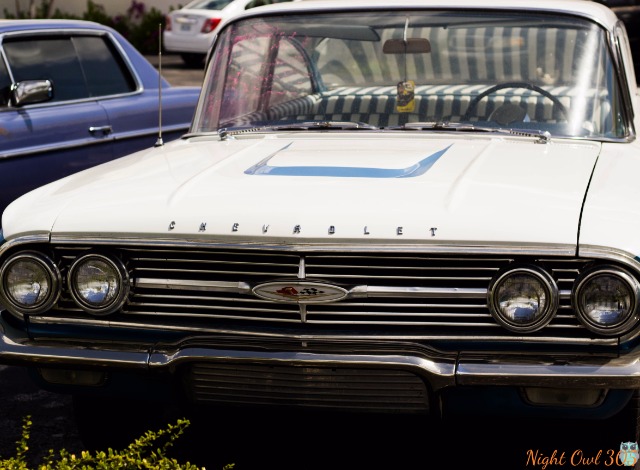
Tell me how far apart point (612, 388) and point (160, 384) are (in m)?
1.42

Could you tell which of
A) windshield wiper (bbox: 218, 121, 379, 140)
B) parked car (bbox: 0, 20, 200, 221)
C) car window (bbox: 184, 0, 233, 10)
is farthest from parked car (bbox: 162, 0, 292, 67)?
windshield wiper (bbox: 218, 121, 379, 140)

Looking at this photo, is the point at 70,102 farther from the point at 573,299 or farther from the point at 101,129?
the point at 573,299

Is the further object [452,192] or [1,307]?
[1,307]

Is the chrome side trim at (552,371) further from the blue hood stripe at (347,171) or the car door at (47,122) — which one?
the car door at (47,122)

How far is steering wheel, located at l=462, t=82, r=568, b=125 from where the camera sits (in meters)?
4.93

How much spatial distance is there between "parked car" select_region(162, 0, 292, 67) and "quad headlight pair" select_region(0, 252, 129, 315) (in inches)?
711

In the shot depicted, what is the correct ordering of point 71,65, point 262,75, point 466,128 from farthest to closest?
point 71,65
point 262,75
point 466,128

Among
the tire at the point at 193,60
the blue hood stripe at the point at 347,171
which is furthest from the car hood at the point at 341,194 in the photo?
the tire at the point at 193,60

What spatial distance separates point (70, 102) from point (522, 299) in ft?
15.4

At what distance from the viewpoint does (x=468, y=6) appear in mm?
5273

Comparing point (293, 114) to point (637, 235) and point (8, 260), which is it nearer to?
point (8, 260)

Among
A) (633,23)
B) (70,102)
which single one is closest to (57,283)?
(70,102)

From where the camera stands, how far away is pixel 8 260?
411 centimetres

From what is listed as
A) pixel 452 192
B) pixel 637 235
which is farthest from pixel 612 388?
pixel 452 192
